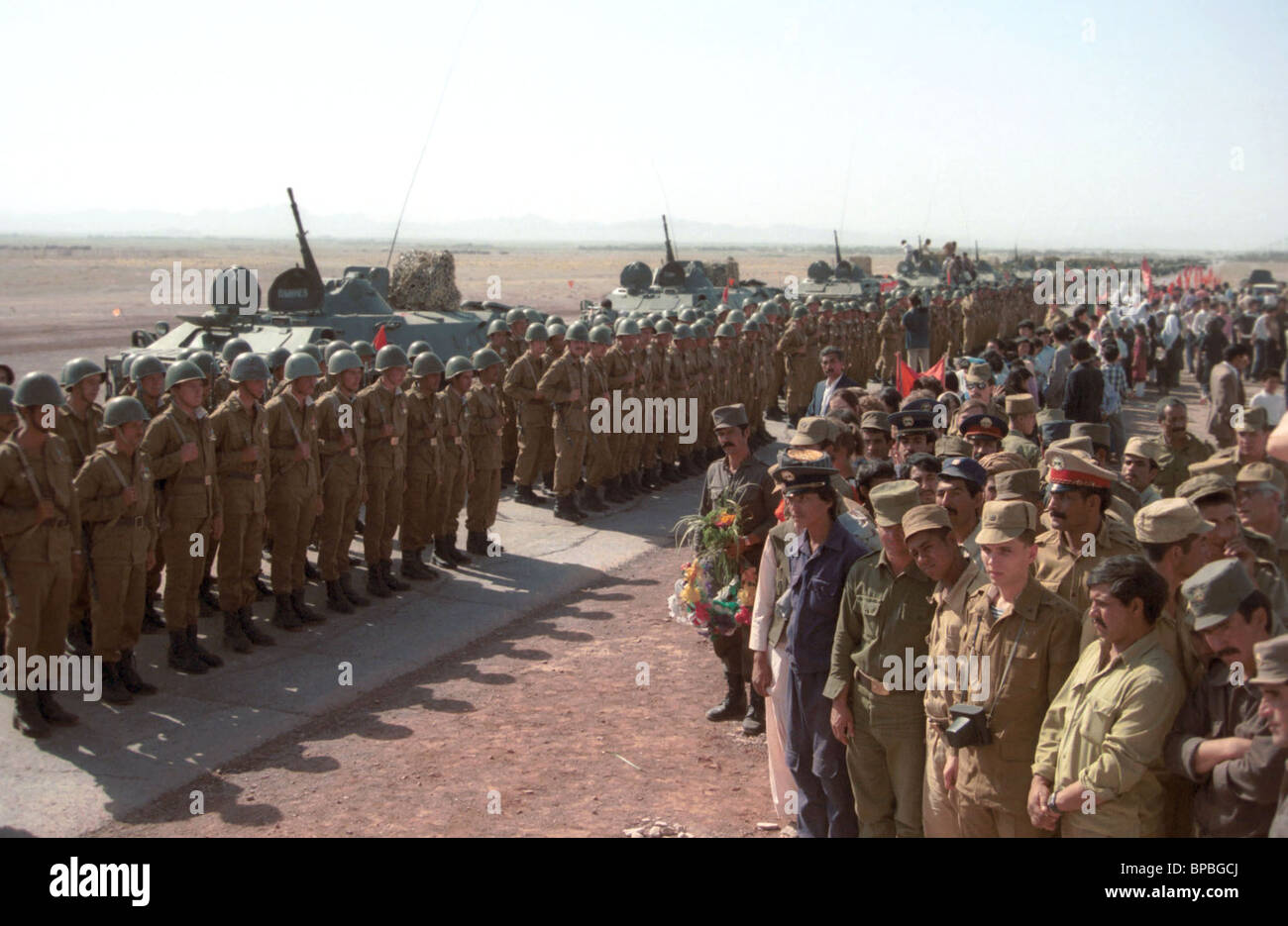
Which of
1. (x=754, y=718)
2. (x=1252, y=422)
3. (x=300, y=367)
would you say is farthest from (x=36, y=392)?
(x=1252, y=422)

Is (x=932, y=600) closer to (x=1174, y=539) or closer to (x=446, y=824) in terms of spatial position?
(x=1174, y=539)

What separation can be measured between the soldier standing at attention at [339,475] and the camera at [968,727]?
707 centimetres

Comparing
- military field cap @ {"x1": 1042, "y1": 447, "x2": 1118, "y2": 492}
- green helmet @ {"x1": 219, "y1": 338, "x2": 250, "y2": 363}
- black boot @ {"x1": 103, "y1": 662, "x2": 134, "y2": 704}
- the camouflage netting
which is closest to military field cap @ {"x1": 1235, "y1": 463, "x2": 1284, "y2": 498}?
military field cap @ {"x1": 1042, "y1": 447, "x2": 1118, "y2": 492}

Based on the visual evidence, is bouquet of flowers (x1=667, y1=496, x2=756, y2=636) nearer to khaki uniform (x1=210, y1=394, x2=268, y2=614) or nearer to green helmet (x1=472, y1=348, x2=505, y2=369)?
khaki uniform (x1=210, y1=394, x2=268, y2=614)

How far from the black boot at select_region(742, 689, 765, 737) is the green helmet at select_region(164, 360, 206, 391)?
4721 millimetres

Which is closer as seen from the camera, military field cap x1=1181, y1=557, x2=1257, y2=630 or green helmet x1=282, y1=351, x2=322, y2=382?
military field cap x1=1181, y1=557, x2=1257, y2=630

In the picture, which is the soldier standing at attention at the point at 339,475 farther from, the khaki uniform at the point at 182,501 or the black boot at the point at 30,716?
the black boot at the point at 30,716

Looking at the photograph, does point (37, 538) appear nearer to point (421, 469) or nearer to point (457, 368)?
point (421, 469)

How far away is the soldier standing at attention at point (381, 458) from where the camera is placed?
37.0 feet

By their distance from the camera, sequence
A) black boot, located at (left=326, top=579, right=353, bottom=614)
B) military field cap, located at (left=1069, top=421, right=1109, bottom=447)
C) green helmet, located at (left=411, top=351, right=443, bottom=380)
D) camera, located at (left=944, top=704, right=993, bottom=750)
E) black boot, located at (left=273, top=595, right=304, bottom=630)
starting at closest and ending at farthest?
camera, located at (left=944, top=704, right=993, bottom=750) → military field cap, located at (left=1069, top=421, right=1109, bottom=447) → black boot, located at (left=273, top=595, right=304, bottom=630) → black boot, located at (left=326, top=579, right=353, bottom=614) → green helmet, located at (left=411, top=351, right=443, bottom=380)

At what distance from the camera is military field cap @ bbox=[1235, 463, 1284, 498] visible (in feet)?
23.8

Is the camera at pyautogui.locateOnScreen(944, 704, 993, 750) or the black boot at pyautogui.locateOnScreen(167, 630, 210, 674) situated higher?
the camera at pyautogui.locateOnScreen(944, 704, 993, 750)

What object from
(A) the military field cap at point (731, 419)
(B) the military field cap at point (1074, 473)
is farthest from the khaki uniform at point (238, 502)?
(B) the military field cap at point (1074, 473)

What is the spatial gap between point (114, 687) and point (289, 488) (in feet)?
7.42
